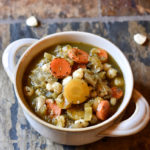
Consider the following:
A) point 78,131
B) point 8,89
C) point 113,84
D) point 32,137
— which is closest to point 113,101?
point 113,84

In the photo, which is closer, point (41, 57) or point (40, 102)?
point (40, 102)

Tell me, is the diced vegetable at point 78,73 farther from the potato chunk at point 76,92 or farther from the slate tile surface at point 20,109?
the slate tile surface at point 20,109

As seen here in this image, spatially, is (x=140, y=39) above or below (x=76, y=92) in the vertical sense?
below

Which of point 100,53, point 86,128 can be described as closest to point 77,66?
point 100,53

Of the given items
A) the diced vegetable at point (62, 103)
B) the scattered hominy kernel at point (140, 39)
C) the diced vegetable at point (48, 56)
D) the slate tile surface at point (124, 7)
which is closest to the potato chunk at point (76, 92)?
the diced vegetable at point (62, 103)

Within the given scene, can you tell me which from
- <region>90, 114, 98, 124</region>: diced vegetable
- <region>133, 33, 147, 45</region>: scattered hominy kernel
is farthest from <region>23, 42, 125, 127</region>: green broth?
<region>133, 33, 147, 45</region>: scattered hominy kernel

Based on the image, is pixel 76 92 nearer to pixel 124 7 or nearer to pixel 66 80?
pixel 66 80
